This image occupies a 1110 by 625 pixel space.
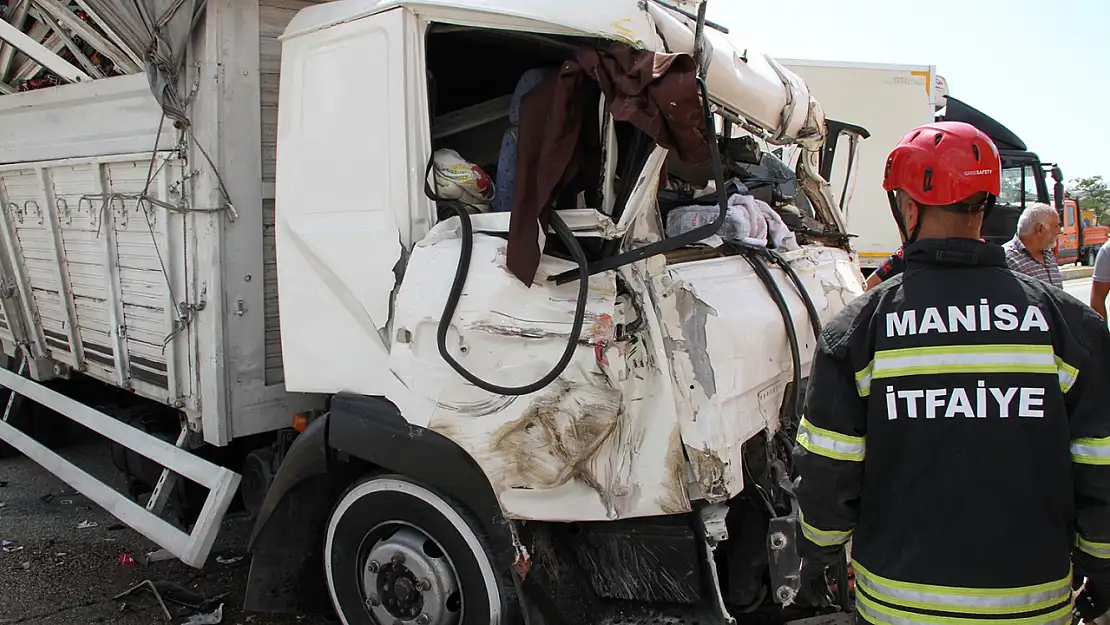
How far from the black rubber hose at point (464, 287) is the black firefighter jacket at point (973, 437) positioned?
0.76 metres

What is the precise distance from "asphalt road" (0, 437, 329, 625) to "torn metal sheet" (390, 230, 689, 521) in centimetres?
176

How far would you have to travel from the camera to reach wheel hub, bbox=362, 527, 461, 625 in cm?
266

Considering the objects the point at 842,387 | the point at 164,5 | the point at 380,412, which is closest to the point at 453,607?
the point at 380,412

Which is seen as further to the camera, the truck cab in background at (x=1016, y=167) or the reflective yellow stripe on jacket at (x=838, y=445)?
the truck cab in background at (x=1016, y=167)

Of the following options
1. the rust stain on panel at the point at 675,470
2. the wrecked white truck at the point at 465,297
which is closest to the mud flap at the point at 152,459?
the wrecked white truck at the point at 465,297

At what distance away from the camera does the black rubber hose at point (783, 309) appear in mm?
2863

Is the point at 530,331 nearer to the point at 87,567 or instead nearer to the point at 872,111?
the point at 87,567

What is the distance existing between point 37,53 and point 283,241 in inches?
80.5

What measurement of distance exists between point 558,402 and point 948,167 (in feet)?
3.75

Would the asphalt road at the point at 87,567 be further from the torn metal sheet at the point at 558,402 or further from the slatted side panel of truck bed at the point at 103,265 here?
→ the torn metal sheet at the point at 558,402

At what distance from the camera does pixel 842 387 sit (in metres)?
1.69

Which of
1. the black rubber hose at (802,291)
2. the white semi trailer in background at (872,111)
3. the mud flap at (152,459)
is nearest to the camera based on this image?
the black rubber hose at (802,291)

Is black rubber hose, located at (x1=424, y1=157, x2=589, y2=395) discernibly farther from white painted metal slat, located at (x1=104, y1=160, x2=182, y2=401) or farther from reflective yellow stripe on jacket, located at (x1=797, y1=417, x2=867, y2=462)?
white painted metal slat, located at (x1=104, y1=160, x2=182, y2=401)

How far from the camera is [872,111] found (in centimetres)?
944
